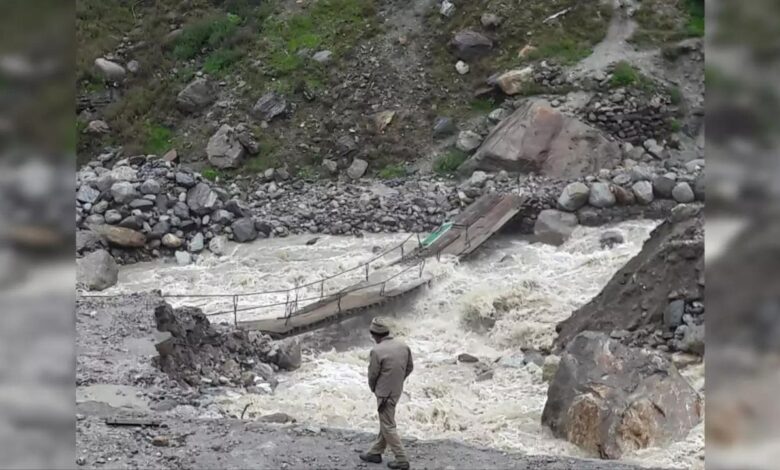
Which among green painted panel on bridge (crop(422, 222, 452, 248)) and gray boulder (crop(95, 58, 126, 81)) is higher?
gray boulder (crop(95, 58, 126, 81))

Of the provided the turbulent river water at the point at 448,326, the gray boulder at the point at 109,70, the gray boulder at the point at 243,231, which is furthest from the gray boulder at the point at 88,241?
the gray boulder at the point at 109,70

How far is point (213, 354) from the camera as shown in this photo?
20.9ft

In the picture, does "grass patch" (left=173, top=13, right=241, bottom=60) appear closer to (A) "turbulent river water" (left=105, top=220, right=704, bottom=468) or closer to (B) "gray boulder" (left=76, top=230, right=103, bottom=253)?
(A) "turbulent river water" (left=105, top=220, right=704, bottom=468)

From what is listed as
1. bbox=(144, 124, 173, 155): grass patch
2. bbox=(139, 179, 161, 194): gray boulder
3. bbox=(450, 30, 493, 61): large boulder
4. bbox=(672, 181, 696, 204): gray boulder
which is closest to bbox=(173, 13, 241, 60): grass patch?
bbox=(144, 124, 173, 155): grass patch

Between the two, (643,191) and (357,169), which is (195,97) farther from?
(643,191)

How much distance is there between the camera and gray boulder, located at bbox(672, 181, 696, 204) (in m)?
11.0

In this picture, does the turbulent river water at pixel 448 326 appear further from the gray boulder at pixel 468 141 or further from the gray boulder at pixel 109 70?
the gray boulder at pixel 109 70

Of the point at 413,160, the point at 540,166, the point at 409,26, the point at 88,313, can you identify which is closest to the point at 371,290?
the point at 88,313

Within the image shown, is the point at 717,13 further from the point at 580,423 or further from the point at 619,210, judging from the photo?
the point at 619,210

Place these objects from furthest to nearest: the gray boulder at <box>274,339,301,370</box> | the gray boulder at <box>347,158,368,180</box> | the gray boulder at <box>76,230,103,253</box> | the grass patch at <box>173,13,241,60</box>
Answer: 1. the grass patch at <box>173,13,241,60</box>
2. the gray boulder at <box>347,158,368,180</box>
3. the gray boulder at <box>76,230,103,253</box>
4. the gray boulder at <box>274,339,301,370</box>

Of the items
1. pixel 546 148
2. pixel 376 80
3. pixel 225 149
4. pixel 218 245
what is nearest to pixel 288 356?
pixel 218 245

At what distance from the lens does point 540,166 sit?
12539 mm

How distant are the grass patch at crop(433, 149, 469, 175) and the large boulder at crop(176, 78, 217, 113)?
16.9ft

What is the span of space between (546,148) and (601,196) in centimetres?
191
